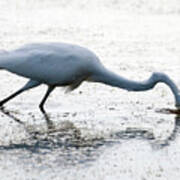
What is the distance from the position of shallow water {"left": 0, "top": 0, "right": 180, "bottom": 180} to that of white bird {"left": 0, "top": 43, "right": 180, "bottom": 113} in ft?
1.68

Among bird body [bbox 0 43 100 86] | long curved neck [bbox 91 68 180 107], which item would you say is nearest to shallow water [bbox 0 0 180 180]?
long curved neck [bbox 91 68 180 107]

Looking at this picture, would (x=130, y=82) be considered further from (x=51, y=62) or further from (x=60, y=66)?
(x=51, y=62)

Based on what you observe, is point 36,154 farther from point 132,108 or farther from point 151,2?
point 151,2

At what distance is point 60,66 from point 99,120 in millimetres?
940

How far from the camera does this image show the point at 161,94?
12.6 meters

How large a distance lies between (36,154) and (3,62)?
81.2 inches

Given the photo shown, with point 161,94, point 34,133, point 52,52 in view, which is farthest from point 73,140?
point 161,94

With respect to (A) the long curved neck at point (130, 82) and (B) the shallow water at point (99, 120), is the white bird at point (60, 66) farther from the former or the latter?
(B) the shallow water at point (99, 120)

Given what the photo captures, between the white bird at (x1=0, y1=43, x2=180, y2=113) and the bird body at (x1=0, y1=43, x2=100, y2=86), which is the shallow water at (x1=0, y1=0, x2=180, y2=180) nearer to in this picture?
the white bird at (x1=0, y1=43, x2=180, y2=113)

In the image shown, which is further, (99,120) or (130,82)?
(130,82)

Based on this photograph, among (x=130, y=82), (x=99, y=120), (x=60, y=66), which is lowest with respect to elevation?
(x=99, y=120)

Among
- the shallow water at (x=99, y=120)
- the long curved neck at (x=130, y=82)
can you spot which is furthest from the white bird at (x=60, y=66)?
the shallow water at (x=99, y=120)

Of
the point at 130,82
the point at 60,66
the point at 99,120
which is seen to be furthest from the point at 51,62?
the point at 130,82

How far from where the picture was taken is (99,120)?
35.7ft
